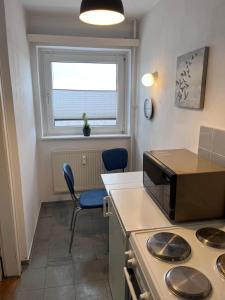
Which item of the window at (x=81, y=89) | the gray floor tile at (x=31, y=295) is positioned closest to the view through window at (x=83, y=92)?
the window at (x=81, y=89)

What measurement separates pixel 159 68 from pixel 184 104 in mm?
671

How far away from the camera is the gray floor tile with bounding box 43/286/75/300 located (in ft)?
5.61

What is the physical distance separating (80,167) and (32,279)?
1510mm

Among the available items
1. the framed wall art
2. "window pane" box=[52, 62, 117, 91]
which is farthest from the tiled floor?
"window pane" box=[52, 62, 117, 91]

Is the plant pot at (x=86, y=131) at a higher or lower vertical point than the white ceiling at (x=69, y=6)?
lower

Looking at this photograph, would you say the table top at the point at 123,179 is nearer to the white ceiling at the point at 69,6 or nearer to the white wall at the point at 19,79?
the white wall at the point at 19,79

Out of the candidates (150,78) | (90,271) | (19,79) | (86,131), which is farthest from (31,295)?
(150,78)

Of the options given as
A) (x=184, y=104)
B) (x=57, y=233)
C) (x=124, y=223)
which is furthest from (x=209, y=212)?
(x=57, y=233)

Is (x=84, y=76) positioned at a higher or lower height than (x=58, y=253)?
higher

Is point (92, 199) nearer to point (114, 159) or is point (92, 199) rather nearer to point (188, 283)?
point (114, 159)

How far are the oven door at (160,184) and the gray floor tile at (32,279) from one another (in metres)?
1.17

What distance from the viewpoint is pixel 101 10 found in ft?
3.82

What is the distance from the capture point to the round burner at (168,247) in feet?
3.06

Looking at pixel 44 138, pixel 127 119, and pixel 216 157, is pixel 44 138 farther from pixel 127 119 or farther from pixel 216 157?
pixel 216 157
